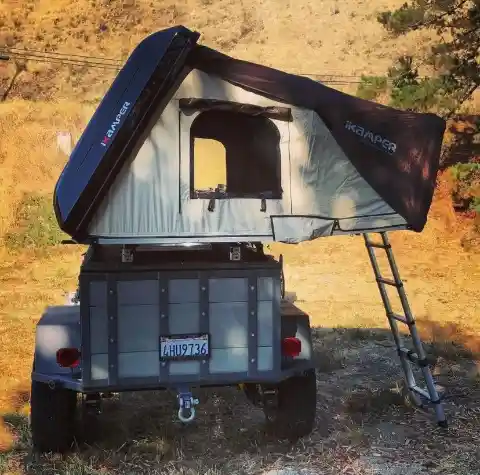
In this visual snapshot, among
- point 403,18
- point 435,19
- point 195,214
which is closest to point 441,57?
point 435,19

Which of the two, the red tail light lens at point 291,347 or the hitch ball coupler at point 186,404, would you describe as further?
the red tail light lens at point 291,347

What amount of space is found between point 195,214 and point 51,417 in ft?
6.23

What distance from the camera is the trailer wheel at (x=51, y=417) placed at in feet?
15.3

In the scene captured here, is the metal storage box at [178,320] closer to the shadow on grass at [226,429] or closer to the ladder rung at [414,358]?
the shadow on grass at [226,429]

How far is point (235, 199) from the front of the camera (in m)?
4.41

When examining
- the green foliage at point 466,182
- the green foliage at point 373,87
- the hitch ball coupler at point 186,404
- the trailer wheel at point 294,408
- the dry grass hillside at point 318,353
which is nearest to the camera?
the hitch ball coupler at point 186,404

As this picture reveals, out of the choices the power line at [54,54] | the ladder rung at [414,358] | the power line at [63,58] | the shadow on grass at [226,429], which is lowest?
the shadow on grass at [226,429]

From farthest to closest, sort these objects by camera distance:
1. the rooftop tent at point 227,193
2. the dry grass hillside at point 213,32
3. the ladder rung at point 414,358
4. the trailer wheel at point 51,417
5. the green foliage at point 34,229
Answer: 1. the dry grass hillside at point 213,32
2. the green foliage at point 34,229
3. the ladder rung at point 414,358
4. the trailer wheel at point 51,417
5. the rooftop tent at point 227,193

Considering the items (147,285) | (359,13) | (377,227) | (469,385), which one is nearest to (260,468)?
(147,285)

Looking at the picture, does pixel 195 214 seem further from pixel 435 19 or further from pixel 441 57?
pixel 441 57

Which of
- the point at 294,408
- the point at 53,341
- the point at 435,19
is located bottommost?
the point at 294,408

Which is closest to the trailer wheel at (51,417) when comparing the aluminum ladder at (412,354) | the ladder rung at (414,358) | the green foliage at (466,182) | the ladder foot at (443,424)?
the aluminum ladder at (412,354)

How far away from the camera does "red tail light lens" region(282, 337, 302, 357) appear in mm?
4609

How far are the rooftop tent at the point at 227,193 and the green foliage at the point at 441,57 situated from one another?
1090 cm
